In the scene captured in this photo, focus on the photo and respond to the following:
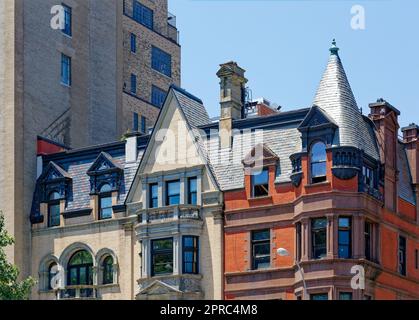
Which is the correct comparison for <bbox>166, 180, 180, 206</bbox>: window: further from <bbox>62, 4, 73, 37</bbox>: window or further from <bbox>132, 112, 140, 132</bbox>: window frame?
<bbox>132, 112, 140, 132</bbox>: window frame

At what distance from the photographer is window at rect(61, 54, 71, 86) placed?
227 feet

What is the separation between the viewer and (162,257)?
5538cm

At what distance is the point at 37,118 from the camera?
65062 mm

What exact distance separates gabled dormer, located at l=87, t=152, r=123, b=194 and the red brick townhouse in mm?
6489

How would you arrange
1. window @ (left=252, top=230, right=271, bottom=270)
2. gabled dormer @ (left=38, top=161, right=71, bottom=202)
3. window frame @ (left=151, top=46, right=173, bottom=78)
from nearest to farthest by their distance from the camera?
window @ (left=252, top=230, right=271, bottom=270) < gabled dormer @ (left=38, top=161, right=71, bottom=202) < window frame @ (left=151, top=46, right=173, bottom=78)

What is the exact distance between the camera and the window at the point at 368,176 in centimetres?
5259

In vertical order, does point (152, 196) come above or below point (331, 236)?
above

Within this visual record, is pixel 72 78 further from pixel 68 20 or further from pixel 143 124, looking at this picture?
Result: pixel 143 124

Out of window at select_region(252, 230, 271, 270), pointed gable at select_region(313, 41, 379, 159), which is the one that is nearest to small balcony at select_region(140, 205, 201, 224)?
window at select_region(252, 230, 271, 270)

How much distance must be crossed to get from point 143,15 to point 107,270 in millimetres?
31905

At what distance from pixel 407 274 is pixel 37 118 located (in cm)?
2487

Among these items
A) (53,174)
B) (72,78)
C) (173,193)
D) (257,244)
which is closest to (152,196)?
(173,193)
